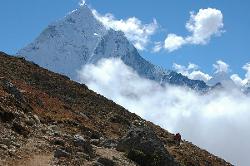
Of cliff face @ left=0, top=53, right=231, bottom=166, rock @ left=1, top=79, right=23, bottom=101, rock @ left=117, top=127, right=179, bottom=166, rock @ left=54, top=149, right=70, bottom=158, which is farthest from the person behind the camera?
rock @ left=1, top=79, right=23, bottom=101

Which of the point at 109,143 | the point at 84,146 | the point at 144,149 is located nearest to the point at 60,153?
the point at 84,146

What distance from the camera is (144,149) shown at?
35.6 m

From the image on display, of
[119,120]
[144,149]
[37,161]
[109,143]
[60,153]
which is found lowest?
[37,161]

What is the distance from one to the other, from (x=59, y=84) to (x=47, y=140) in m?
38.8

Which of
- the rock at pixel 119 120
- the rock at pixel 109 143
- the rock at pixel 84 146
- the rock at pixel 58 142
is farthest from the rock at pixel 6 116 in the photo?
the rock at pixel 119 120

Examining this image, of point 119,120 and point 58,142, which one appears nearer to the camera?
point 58,142

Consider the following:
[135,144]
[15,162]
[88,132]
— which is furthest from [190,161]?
[15,162]

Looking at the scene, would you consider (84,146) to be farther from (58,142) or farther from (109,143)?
(109,143)

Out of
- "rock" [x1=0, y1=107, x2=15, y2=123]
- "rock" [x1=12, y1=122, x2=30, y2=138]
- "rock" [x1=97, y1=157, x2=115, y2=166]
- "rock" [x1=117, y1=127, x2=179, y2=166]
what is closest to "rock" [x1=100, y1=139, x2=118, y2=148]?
"rock" [x1=117, y1=127, x2=179, y2=166]

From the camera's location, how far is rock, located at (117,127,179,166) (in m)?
35.0

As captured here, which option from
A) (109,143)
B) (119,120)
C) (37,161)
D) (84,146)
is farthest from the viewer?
(119,120)

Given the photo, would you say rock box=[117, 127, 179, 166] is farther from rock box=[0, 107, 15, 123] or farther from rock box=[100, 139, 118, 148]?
rock box=[0, 107, 15, 123]

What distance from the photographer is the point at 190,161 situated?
49000 mm

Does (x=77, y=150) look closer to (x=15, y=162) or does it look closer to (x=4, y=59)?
(x=15, y=162)
